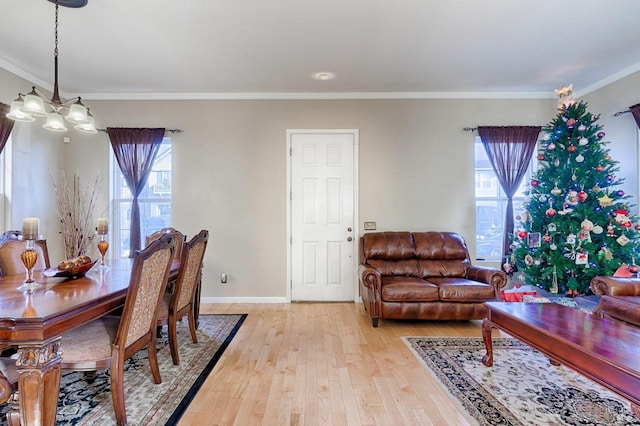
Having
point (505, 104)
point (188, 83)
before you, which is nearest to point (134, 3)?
point (188, 83)

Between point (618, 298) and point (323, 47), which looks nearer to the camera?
point (618, 298)

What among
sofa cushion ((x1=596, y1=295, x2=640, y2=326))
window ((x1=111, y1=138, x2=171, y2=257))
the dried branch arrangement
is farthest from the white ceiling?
sofa cushion ((x1=596, y1=295, x2=640, y2=326))

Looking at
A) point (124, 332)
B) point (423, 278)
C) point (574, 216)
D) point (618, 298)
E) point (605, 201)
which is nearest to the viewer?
point (124, 332)

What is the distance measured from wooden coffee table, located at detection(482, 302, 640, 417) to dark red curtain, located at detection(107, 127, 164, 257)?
13.8 ft

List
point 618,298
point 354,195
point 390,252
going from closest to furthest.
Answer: point 618,298 → point 390,252 → point 354,195

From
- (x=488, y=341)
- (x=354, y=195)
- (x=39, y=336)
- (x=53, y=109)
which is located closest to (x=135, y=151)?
(x=53, y=109)

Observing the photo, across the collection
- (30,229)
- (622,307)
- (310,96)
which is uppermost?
(310,96)

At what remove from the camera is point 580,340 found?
1724 mm

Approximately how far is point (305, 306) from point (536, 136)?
3.79m

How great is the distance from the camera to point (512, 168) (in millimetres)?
4172

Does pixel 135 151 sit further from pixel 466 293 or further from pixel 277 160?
pixel 466 293

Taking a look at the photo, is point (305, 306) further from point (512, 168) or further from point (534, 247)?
point (512, 168)

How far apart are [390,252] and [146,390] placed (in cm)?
279

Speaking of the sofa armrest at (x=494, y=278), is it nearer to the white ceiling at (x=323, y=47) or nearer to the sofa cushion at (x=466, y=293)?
the sofa cushion at (x=466, y=293)
